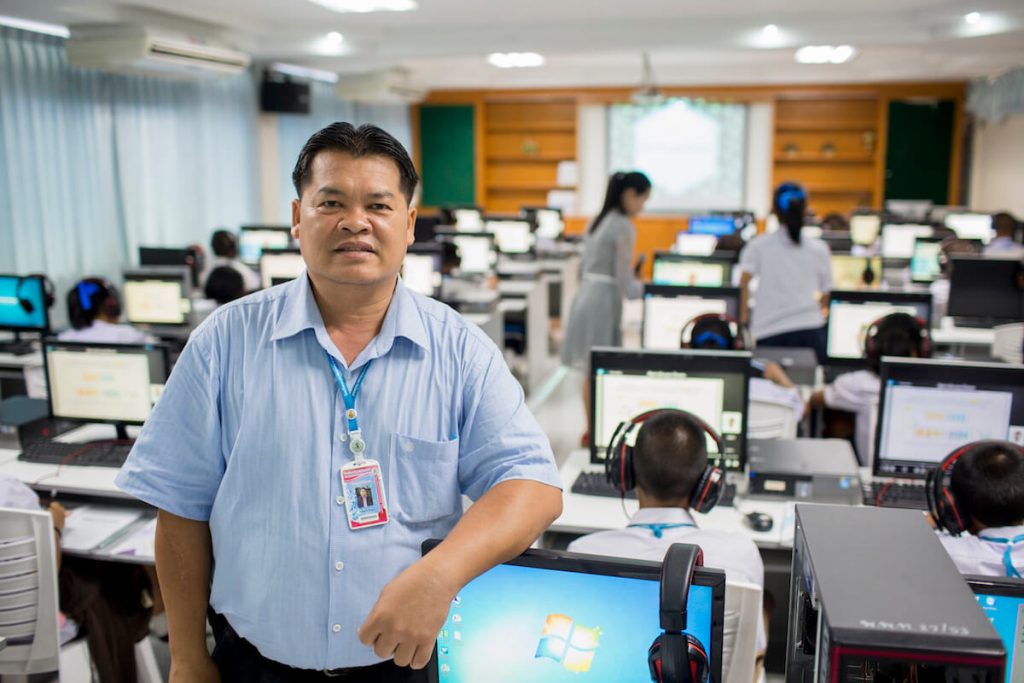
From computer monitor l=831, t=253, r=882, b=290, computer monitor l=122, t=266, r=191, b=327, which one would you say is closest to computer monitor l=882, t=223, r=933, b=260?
computer monitor l=831, t=253, r=882, b=290

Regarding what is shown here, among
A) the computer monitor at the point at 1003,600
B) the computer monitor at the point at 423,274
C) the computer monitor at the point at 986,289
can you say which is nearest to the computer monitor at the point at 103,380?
the computer monitor at the point at 1003,600

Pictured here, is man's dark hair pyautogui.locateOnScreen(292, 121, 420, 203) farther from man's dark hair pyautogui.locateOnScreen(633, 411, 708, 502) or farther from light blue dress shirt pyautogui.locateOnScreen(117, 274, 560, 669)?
man's dark hair pyautogui.locateOnScreen(633, 411, 708, 502)

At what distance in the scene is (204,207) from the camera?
9.52 m

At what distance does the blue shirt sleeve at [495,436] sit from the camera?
4.54 feet

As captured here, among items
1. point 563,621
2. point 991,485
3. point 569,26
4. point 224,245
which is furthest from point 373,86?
point 563,621

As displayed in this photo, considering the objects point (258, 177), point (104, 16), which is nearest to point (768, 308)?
point (104, 16)

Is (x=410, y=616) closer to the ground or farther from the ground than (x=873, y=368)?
farther from the ground

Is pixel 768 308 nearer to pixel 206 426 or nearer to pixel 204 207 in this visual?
pixel 206 426

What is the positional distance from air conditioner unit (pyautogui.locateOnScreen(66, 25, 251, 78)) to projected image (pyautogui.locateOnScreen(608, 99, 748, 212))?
806 centimetres

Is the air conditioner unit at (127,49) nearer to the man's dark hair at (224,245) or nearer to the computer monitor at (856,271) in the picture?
the man's dark hair at (224,245)

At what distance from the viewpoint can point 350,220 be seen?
139cm

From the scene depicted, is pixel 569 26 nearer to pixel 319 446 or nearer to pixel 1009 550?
pixel 1009 550

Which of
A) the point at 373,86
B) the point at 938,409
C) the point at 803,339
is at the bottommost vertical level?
the point at 803,339

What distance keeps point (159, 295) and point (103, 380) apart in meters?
2.80
